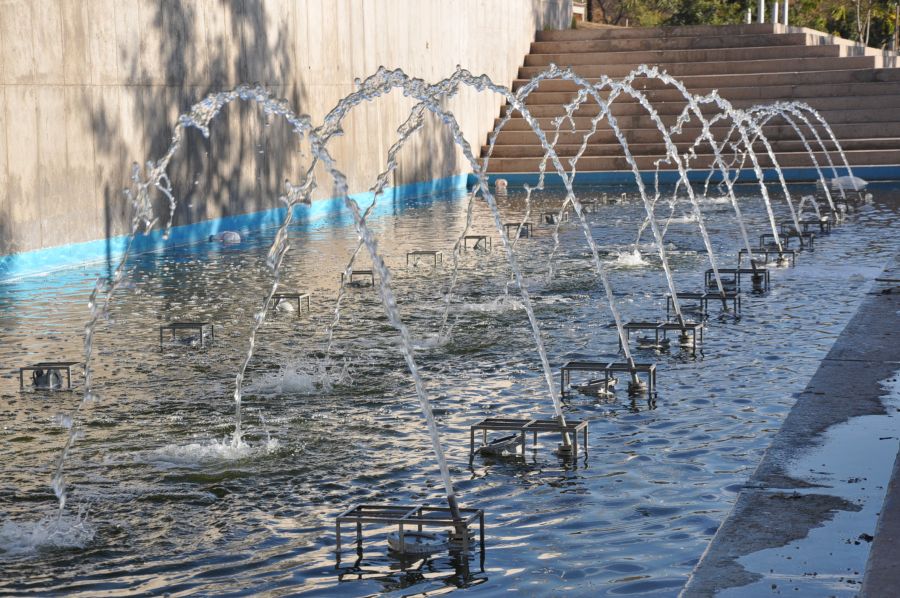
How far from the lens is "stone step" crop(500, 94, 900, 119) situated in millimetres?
28875

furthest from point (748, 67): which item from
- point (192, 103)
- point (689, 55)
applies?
point (192, 103)

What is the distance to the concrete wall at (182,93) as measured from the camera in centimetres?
1475

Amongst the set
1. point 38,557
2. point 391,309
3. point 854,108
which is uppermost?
point 854,108

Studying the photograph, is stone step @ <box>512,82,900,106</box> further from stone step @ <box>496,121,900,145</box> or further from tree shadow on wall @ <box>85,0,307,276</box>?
tree shadow on wall @ <box>85,0,307,276</box>

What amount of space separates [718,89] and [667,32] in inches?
130

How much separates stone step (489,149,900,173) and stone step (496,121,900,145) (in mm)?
683

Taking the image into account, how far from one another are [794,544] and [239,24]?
1643 centimetres

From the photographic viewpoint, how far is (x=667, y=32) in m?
33.3

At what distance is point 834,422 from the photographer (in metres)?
6.80

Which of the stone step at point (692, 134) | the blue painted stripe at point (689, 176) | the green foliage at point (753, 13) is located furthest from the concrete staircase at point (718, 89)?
the green foliage at point (753, 13)

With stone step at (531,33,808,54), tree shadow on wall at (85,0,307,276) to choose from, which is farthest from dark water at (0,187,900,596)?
stone step at (531,33,808,54)

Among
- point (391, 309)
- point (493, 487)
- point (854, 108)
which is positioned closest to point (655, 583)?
point (493, 487)

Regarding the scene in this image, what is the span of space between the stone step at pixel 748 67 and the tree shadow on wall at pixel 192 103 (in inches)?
422

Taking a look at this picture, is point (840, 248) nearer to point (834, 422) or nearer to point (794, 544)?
point (834, 422)
